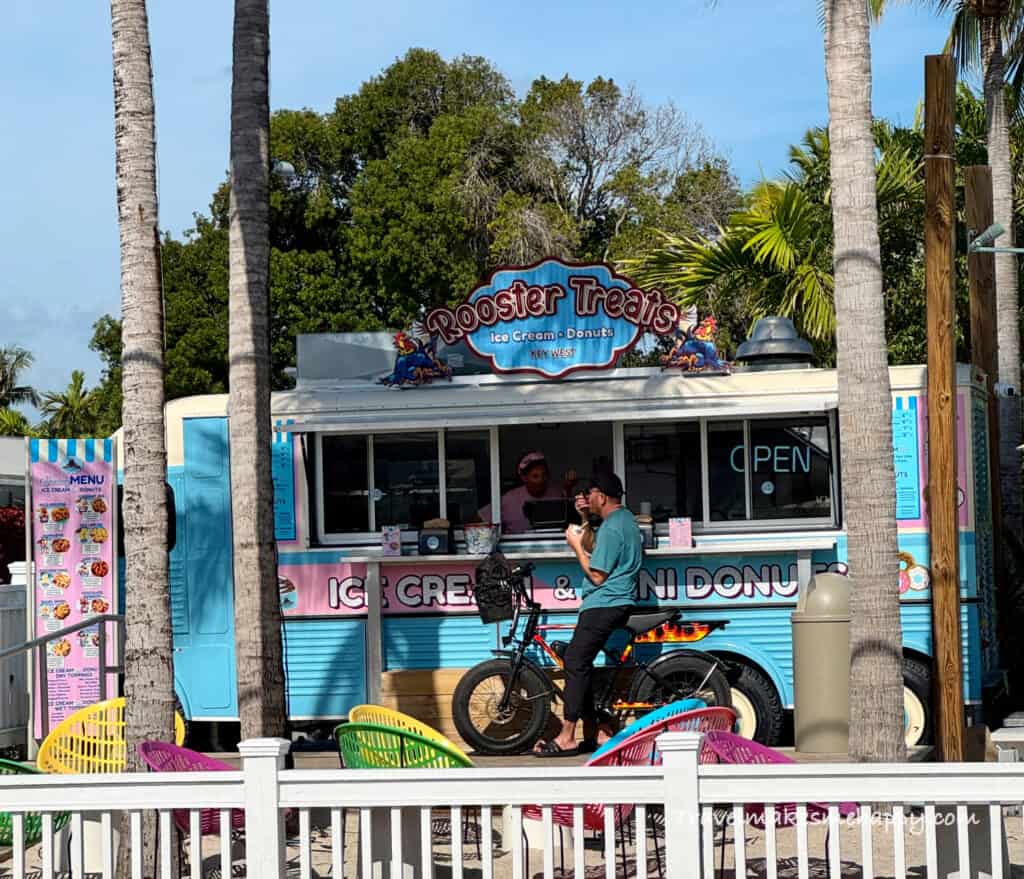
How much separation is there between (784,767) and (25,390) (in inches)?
2086

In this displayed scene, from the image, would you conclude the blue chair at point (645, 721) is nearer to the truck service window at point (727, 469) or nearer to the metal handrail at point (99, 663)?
the truck service window at point (727, 469)

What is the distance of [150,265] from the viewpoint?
22.5 ft

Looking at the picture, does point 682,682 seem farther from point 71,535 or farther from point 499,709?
point 71,535

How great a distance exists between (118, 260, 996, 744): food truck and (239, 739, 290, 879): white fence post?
16.5 ft

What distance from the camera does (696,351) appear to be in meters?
10.4

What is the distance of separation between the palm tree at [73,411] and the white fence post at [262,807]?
139 feet

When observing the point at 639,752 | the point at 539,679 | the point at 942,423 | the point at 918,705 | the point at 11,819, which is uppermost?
the point at 942,423

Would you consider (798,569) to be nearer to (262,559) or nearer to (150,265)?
(262,559)

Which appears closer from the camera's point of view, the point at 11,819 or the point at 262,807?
the point at 262,807

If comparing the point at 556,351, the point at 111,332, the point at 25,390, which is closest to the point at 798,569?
the point at 556,351

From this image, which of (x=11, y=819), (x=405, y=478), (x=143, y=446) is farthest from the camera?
(x=405, y=478)

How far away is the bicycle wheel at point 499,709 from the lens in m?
9.80

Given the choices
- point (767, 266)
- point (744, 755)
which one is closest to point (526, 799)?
point (744, 755)

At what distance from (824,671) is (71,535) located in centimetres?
512
